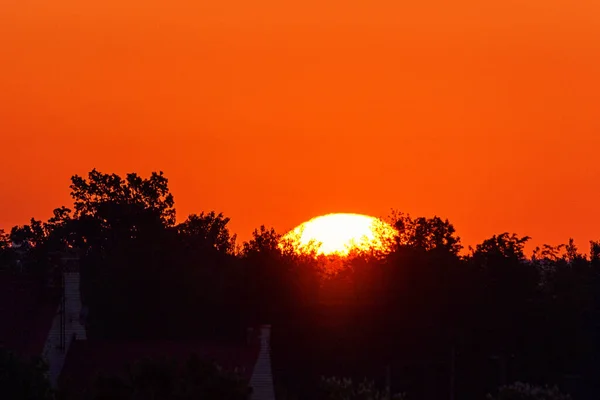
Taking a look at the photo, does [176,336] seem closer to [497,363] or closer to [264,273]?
[264,273]

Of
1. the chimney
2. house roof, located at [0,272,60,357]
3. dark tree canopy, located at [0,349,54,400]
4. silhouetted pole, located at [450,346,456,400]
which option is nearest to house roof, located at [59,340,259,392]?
the chimney

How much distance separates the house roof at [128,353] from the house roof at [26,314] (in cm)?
178

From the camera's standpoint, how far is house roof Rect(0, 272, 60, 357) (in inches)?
2854

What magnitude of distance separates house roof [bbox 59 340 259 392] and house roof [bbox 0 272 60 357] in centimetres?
178

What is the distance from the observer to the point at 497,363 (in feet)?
313

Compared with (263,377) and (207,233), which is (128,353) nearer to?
(263,377)

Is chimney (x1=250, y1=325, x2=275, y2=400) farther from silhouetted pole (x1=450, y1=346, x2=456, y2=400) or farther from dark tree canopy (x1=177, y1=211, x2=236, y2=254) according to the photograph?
dark tree canopy (x1=177, y1=211, x2=236, y2=254)

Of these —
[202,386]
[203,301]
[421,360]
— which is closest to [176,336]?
[203,301]

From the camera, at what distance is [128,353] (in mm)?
73062

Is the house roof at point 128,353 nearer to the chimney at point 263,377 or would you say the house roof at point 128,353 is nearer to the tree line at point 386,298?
the chimney at point 263,377

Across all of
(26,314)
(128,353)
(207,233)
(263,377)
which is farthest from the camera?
(207,233)

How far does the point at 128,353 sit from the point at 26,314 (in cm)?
539

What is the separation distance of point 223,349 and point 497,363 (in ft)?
88.5

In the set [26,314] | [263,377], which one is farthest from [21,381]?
[26,314]
